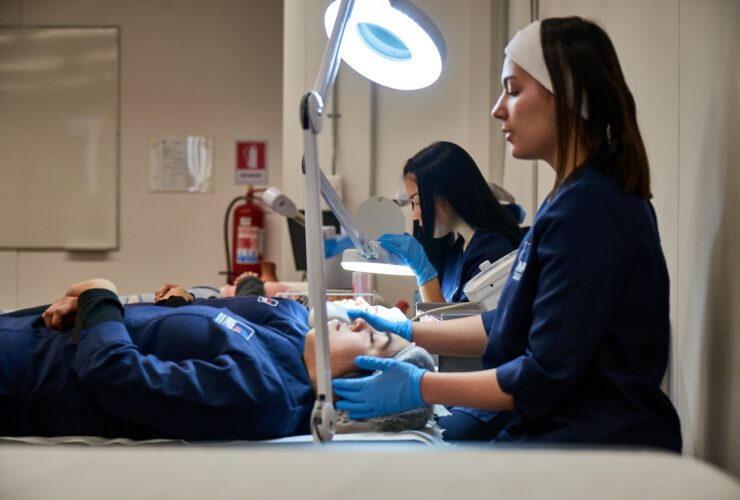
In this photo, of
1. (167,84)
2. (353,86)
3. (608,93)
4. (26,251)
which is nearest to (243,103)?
(167,84)

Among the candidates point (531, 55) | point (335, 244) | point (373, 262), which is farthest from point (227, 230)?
point (531, 55)

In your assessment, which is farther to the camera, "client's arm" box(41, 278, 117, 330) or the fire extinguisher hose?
the fire extinguisher hose

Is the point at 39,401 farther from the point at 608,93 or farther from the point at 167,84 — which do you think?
the point at 167,84

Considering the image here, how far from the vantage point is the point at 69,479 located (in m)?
0.58

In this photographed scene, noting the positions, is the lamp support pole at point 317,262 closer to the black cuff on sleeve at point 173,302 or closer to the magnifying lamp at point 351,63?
the magnifying lamp at point 351,63

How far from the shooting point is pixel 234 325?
1698 mm

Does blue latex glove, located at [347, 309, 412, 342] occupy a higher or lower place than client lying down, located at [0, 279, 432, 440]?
higher

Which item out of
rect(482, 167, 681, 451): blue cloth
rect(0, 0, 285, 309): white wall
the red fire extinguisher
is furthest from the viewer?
rect(0, 0, 285, 309): white wall

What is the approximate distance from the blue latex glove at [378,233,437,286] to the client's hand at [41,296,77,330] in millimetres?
826

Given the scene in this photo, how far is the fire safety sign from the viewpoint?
5.43 metres

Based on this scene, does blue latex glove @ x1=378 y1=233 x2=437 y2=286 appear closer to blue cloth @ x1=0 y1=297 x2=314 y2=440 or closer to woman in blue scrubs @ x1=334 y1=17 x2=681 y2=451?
blue cloth @ x1=0 y1=297 x2=314 y2=440

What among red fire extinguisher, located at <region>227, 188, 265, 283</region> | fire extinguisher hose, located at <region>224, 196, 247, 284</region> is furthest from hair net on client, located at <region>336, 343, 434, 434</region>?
fire extinguisher hose, located at <region>224, 196, 247, 284</region>

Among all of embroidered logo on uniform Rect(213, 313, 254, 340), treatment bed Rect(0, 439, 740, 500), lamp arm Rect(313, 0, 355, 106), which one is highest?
lamp arm Rect(313, 0, 355, 106)

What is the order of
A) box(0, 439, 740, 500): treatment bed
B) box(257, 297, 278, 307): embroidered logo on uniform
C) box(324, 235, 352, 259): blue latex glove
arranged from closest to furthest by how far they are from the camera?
box(0, 439, 740, 500): treatment bed, box(257, 297, 278, 307): embroidered logo on uniform, box(324, 235, 352, 259): blue latex glove
